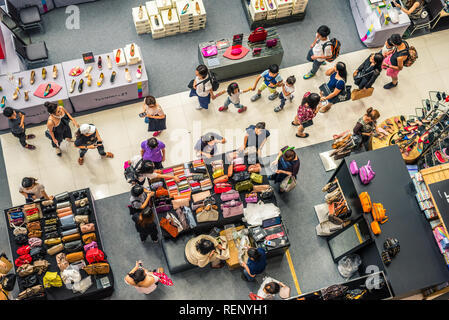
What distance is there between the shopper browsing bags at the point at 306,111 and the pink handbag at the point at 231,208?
2.55m

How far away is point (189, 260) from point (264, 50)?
5556 millimetres

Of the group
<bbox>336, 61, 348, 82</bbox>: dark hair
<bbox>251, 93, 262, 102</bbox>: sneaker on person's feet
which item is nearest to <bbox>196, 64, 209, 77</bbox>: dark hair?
<bbox>251, 93, 262, 102</bbox>: sneaker on person's feet

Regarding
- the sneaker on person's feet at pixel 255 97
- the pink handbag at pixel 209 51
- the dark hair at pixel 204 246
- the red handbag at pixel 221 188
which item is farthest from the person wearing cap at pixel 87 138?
the sneaker on person's feet at pixel 255 97

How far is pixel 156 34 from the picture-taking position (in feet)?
38.5

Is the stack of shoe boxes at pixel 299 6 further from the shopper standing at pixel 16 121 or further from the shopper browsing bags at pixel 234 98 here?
the shopper standing at pixel 16 121

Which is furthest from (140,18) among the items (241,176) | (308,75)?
(241,176)

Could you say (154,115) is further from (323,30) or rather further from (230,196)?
(323,30)

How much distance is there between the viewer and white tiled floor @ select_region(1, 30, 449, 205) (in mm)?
10227

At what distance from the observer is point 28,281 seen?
8500 millimetres

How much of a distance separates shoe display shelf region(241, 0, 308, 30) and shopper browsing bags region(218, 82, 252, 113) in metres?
2.44

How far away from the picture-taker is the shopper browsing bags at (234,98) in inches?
392

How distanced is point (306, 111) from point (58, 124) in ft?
17.6

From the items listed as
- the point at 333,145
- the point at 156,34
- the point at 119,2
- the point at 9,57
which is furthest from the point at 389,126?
the point at 9,57
